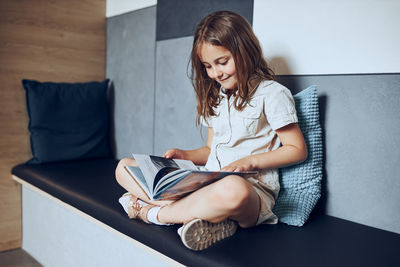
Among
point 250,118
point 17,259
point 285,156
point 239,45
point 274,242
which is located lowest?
point 17,259

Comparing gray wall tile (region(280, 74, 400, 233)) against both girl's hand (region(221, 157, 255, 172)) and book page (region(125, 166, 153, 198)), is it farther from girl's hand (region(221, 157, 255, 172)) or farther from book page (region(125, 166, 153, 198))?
book page (region(125, 166, 153, 198))

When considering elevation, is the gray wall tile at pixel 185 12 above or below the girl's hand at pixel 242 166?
above

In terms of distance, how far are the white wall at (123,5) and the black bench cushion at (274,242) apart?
1142 mm

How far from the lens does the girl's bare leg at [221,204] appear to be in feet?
3.28

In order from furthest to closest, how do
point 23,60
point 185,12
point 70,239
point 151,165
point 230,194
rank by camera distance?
point 23,60 → point 185,12 → point 70,239 → point 151,165 → point 230,194

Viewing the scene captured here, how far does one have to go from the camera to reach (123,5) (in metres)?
2.27

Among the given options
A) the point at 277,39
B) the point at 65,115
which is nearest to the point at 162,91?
the point at 65,115

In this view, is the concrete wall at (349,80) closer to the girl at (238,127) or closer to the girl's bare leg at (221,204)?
the girl at (238,127)

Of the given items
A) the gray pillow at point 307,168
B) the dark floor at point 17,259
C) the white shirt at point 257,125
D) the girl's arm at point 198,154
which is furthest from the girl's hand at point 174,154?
the dark floor at point 17,259

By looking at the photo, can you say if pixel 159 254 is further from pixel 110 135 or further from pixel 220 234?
pixel 110 135

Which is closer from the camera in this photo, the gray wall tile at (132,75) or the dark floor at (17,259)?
the dark floor at (17,259)

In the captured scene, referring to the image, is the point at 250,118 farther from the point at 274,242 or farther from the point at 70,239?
the point at 70,239

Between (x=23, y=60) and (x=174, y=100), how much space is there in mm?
905

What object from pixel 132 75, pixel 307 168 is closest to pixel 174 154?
pixel 307 168
